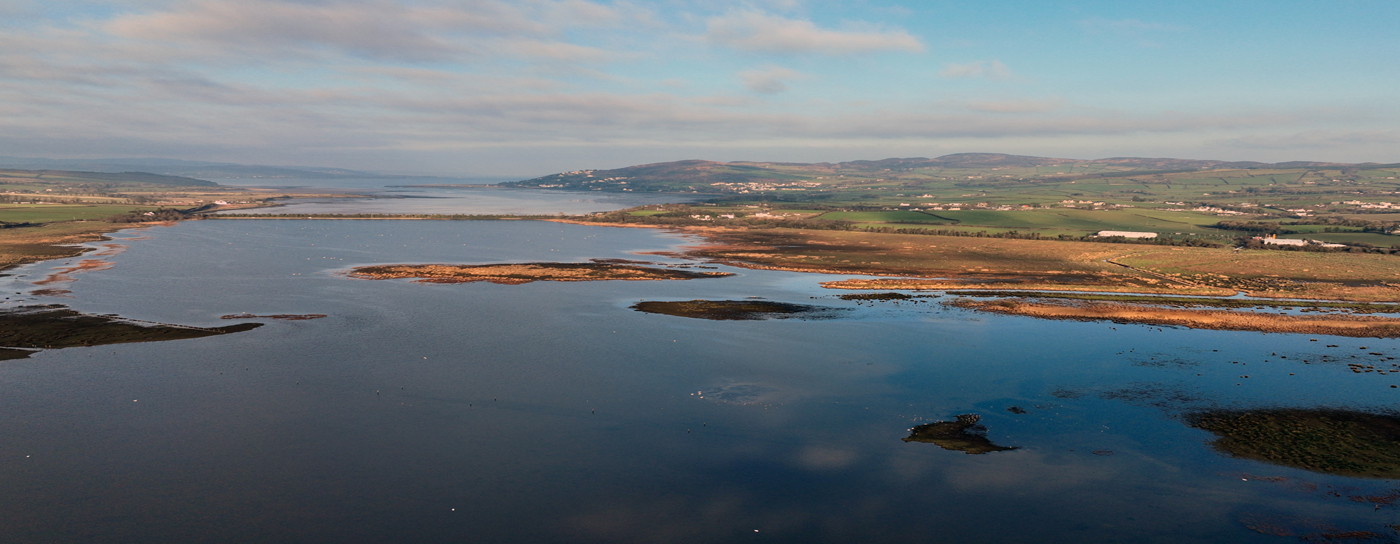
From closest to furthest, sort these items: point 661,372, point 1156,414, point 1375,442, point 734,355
Result: point 1375,442 → point 1156,414 → point 661,372 → point 734,355

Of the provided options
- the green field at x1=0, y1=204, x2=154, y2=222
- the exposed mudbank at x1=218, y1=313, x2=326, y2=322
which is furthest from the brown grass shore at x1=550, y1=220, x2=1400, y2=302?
the green field at x1=0, y1=204, x2=154, y2=222

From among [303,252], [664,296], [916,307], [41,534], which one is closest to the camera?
[41,534]

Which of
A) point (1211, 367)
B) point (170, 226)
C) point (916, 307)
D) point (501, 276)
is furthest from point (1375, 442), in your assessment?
point (170, 226)

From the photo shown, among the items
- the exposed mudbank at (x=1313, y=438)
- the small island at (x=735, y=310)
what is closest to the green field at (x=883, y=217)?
the small island at (x=735, y=310)

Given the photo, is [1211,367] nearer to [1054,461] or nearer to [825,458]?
[1054,461]

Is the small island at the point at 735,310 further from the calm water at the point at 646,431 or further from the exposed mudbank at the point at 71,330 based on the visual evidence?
the exposed mudbank at the point at 71,330

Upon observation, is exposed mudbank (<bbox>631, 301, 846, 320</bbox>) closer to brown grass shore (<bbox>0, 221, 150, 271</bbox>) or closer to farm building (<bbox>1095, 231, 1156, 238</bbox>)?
brown grass shore (<bbox>0, 221, 150, 271</bbox>)

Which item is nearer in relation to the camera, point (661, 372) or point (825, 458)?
point (825, 458)
